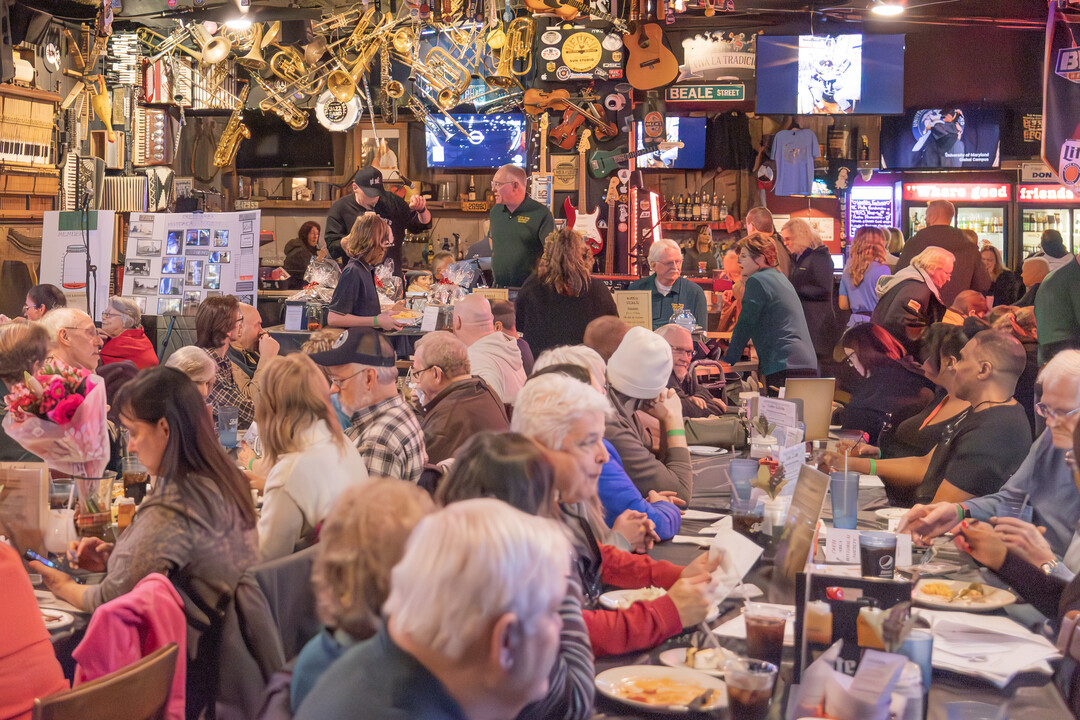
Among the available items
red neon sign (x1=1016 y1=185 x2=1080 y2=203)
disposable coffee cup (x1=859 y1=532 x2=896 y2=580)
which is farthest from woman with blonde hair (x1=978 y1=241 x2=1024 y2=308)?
disposable coffee cup (x1=859 y1=532 x2=896 y2=580)

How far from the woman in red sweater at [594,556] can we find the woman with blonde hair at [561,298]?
3.32 m

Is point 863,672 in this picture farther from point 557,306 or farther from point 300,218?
point 300,218

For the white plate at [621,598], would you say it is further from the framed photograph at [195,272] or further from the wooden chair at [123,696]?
the framed photograph at [195,272]

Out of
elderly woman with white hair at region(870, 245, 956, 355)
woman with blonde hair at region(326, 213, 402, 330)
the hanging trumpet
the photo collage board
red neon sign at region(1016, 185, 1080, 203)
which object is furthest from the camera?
red neon sign at region(1016, 185, 1080, 203)

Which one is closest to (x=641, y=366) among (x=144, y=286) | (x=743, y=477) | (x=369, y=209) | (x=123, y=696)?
(x=743, y=477)

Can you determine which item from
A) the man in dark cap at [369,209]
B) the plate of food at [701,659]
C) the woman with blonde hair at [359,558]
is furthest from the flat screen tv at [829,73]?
the woman with blonde hair at [359,558]

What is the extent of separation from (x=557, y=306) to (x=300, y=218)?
8628 mm

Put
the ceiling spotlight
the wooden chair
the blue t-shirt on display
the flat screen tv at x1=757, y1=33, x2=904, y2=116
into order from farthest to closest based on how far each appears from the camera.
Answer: the blue t-shirt on display
the flat screen tv at x1=757, y1=33, x2=904, y2=116
the ceiling spotlight
the wooden chair

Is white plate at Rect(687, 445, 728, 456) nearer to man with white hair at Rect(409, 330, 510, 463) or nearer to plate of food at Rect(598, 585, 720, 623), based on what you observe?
man with white hair at Rect(409, 330, 510, 463)

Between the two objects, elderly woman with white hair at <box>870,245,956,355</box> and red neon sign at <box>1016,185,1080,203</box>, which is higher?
red neon sign at <box>1016,185,1080,203</box>

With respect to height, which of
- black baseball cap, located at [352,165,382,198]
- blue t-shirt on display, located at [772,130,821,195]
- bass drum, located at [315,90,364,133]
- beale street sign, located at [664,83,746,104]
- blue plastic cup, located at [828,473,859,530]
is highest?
beale street sign, located at [664,83,746,104]

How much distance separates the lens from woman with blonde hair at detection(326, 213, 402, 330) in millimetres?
6250

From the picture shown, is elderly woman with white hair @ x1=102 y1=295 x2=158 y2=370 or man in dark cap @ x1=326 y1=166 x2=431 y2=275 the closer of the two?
elderly woman with white hair @ x1=102 y1=295 x2=158 y2=370

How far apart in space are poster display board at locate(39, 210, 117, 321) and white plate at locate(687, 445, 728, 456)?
22.7 feet
